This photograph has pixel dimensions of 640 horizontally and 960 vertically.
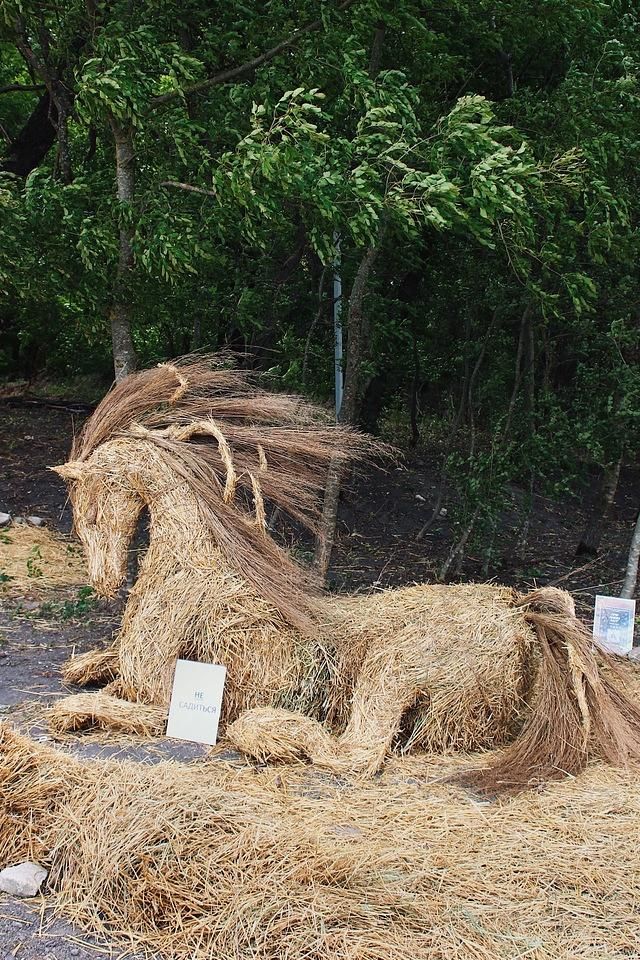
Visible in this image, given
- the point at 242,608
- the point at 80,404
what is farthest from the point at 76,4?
the point at 80,404

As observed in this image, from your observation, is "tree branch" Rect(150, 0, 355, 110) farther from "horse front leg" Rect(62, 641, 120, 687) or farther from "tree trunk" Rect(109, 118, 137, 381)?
"horse front leg" Rect(62, 641, 120, 687)

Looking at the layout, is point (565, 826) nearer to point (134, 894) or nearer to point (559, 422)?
point (134, 894)

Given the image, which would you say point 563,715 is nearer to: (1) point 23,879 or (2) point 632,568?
(1) point 23,879

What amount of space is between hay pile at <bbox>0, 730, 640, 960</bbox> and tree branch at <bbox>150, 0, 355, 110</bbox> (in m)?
3.97

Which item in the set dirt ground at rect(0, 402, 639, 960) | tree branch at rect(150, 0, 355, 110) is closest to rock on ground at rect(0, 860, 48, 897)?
dirt ground at rect(0, 402, 639, 960)

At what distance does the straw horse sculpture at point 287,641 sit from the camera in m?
3.71

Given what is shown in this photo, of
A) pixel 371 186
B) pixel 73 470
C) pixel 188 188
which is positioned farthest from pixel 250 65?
pixel 73 470

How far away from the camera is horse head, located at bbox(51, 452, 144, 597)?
3967mm

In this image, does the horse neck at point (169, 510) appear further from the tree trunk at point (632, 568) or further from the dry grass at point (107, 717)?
the tree trunk at point (632, 568)

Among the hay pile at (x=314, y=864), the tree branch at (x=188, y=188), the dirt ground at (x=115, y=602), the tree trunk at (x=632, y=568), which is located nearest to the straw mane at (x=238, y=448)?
the dirt ground at (x=115, y=602)

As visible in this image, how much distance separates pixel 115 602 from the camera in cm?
583

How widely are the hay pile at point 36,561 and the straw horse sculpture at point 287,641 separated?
219 centimetres

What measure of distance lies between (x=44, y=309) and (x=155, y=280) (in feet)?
10.6

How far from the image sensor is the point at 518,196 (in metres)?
4.32
